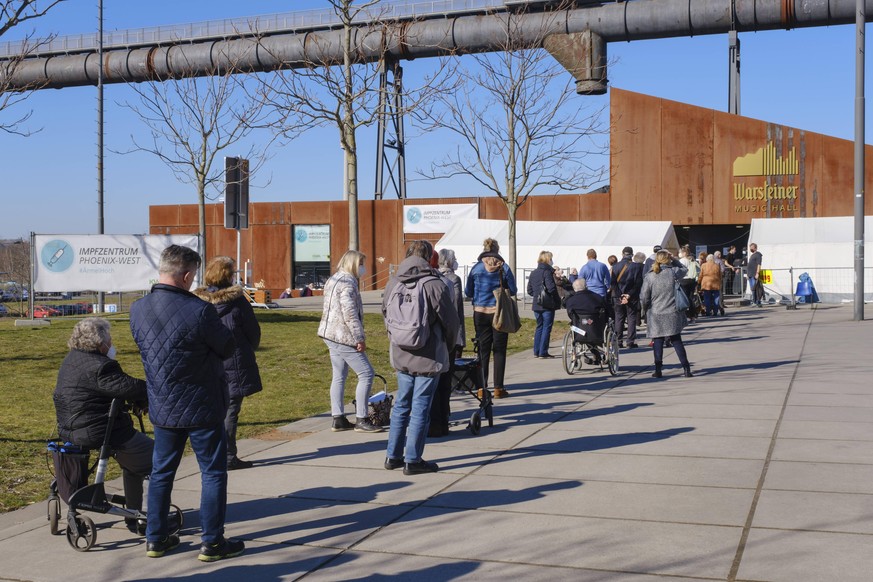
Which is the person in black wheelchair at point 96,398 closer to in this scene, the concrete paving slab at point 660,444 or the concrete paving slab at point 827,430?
the concrete paving slab at point 660,444

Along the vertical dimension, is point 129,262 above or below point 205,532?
above

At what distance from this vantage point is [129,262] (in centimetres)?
2150

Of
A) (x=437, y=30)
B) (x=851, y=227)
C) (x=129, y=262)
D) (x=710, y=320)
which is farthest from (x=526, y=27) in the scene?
(x=129, y=262)

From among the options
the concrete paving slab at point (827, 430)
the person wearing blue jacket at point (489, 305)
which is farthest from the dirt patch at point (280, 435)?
the concrete paving slab at point (827, 430)

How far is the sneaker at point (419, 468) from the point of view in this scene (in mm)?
7352

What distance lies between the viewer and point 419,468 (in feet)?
24.2

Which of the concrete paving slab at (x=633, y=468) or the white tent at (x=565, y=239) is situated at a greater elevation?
the white tent at (x=565, y=239)

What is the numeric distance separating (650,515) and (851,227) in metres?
27.8

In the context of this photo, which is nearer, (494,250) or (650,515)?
(650,515)

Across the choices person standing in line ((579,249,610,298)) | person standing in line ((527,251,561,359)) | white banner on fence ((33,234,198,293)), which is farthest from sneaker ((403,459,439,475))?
white banner on fence ((33,234,198,293))

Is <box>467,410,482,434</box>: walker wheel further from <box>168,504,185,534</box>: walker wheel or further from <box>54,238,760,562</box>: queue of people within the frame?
<box>168,504,185,534</box>: walker wheel

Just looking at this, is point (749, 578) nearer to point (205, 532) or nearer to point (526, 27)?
point (205, 532)

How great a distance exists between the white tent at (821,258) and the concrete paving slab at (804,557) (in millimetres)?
24215

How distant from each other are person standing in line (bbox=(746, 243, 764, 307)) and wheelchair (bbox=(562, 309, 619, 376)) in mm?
16393
